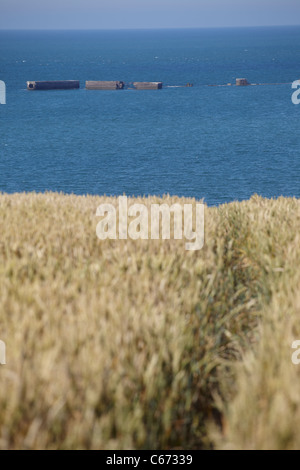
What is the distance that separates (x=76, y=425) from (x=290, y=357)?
1.37 meters

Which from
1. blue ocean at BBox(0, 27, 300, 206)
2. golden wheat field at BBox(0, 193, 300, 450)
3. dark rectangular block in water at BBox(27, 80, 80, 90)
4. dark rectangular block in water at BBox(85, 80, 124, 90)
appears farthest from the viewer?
dark rectangular block in water at BBox(85, 80, 124, 90)

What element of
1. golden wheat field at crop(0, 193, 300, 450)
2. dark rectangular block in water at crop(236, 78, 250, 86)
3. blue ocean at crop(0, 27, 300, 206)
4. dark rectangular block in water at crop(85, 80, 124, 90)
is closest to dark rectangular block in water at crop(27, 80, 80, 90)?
Answer: blue ocean at crop(0, 27, 300, 206)

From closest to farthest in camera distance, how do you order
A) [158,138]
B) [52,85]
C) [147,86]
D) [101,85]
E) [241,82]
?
[158,138] → [52,85] → [147,86] → [101,85] → [241,82]

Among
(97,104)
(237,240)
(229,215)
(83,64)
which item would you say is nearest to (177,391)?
(237,240)

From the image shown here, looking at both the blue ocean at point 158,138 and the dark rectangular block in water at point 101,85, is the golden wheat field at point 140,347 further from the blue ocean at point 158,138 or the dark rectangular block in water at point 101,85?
the dark rectangular block in water at point 101,85

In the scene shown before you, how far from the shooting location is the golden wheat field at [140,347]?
108 inches

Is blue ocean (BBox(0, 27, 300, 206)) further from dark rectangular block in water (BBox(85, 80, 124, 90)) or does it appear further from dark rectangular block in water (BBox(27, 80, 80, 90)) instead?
dark rectangular block in water (BBox(85, 80, 124, 90))

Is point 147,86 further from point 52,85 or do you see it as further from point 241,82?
point 241,82

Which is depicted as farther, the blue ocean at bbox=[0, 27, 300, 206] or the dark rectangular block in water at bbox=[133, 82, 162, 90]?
the dark rectangular block in water at bbox=[133, 82, 162, 90]

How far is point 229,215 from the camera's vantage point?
25.8ft

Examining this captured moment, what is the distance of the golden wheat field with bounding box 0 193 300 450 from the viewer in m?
2.74

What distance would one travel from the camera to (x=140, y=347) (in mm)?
3381

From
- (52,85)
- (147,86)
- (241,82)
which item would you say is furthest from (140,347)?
(241,82)
